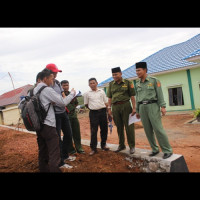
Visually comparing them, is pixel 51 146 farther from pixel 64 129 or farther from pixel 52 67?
pixel 52 67

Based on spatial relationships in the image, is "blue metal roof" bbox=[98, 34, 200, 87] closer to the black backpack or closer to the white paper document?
the white paper document

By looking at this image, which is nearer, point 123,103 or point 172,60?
point 123,103

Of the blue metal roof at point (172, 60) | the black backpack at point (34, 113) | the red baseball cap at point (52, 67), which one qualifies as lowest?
the black backpack at point (34, 113)

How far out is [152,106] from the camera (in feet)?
11.8

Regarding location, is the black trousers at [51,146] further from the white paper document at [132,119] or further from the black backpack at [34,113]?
the white paper document at [132,119]

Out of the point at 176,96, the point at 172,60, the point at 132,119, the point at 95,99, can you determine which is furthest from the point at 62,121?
the point at 172,60

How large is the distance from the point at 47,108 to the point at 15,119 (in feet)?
63.7

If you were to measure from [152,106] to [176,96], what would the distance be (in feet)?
37.0

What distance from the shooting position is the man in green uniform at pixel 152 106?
3.51 meters

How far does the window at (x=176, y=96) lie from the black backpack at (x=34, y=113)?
12540 millimetres

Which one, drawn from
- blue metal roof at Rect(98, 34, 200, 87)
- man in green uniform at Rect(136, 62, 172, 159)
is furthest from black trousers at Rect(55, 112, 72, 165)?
blue metal roof at Rect(98, 34, 200, 87)

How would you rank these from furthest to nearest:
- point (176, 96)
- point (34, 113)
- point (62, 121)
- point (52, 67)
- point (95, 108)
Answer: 1. point (176, 96)
2. point (95, 108)
3. point (62, 121)
4. point (52, 67)
5. point (34, 113)

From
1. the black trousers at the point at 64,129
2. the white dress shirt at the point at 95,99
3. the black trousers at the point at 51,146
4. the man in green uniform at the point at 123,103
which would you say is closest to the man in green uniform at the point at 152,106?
the man in green uniform at the point at 123,103
